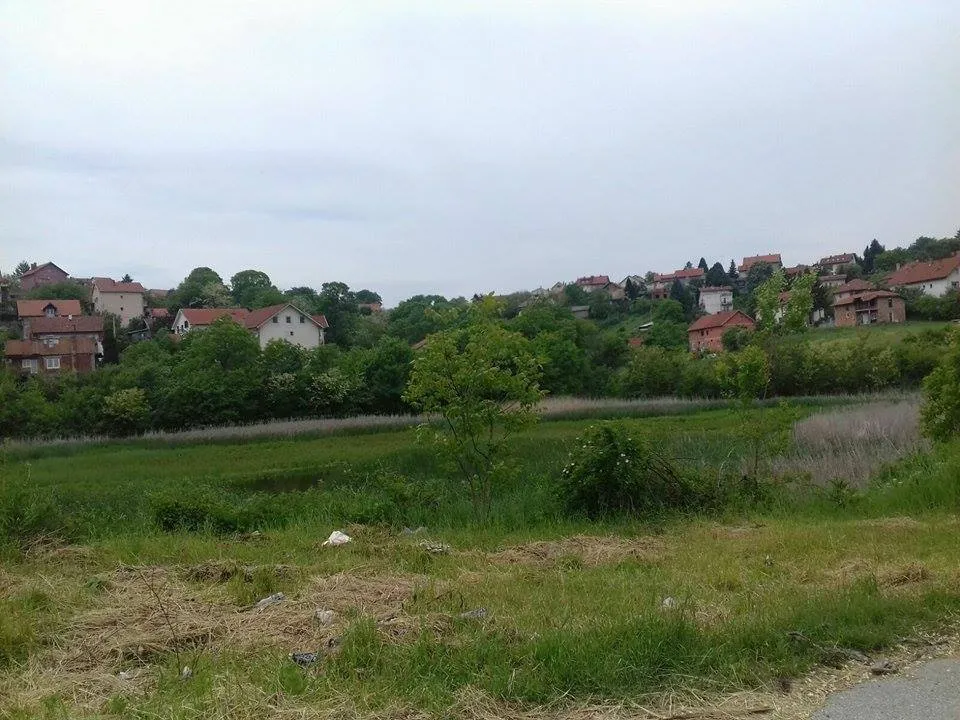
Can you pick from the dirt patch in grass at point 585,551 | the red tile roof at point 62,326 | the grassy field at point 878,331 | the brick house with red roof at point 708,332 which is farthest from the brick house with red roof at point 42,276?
the dirt patch in grass at point 585,551

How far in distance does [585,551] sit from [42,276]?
308 feet

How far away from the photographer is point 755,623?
4.92 metres

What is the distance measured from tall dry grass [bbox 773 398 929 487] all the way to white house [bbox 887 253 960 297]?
1995cm

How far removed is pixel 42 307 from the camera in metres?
63.3

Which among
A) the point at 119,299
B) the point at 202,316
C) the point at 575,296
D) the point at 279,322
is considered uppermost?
the point at 119,299

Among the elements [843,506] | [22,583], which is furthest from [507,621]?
[843,506]

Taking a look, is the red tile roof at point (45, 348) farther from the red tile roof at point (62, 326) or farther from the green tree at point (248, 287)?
the green tree at point (248, 287)

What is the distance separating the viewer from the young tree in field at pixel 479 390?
11.7 meters

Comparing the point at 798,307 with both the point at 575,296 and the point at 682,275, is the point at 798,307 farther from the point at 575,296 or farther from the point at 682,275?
the point at 682,275

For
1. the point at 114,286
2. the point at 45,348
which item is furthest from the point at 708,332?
the point at 114,286

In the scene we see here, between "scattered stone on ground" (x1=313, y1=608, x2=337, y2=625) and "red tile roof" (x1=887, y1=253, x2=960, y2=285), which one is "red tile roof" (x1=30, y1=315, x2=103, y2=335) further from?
"red tile roof" (x1=887, y1=253, x2=960, y2=285)

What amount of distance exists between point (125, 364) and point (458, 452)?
4173 cm

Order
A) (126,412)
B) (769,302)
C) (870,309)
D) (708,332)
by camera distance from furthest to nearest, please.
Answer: (708,332)
(870,309)
(126,412)
(769,302)

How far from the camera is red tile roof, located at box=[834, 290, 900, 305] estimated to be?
160 feet
